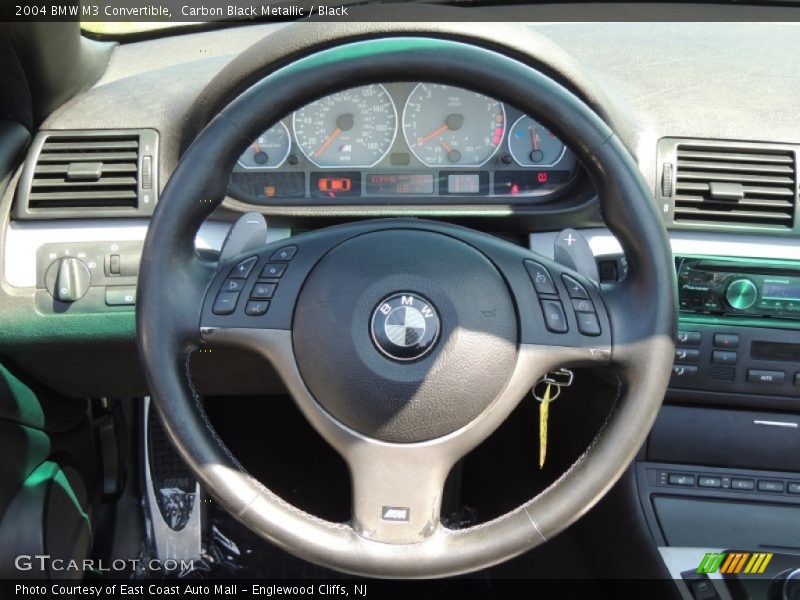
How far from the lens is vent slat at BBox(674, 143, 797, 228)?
1703 millimetres

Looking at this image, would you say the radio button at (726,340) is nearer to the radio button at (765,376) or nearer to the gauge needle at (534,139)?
the radio button at (765,376)

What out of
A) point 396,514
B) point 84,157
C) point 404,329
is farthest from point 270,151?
point 396,514

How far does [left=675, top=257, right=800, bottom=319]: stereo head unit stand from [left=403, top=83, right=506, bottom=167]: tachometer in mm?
443

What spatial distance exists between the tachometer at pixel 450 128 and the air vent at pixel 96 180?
52 centimetres

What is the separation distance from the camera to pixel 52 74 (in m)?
1.76

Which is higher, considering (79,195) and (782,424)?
(79,195)

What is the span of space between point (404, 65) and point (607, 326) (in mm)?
453

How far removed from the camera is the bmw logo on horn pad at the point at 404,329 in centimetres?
121

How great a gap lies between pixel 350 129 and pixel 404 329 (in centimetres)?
67

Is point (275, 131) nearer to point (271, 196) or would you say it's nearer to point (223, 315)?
point (271, 196)

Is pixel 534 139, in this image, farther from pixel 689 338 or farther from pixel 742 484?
pixel 742 484

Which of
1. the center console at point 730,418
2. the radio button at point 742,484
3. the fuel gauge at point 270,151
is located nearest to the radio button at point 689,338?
the center console at point 730,418

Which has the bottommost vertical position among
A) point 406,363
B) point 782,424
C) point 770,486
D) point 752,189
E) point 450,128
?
point 770,486

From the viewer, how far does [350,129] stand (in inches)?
69.2
